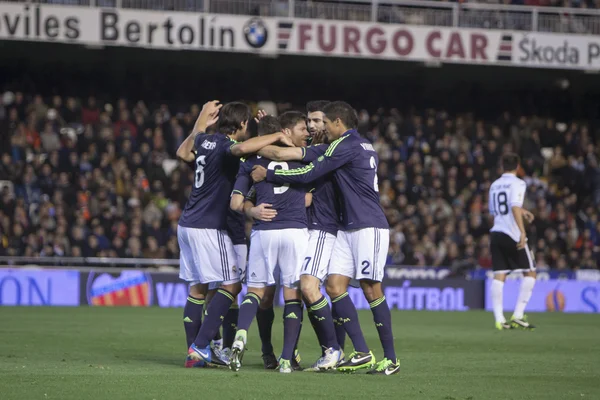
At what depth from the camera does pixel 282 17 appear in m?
25.2

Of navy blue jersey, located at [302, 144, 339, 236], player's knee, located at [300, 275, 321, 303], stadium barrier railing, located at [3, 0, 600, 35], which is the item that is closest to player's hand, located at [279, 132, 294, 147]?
navy blue jersey, located at [302, 144, 339, 236]

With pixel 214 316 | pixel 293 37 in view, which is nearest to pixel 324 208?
pixel 214 316

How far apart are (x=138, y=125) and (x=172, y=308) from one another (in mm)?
6899

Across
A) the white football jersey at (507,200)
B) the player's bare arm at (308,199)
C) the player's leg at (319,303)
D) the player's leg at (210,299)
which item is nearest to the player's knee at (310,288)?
the player's leg at (319,303)

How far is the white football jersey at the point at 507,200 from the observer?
14609mm

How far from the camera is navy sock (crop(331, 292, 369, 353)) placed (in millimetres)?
8859

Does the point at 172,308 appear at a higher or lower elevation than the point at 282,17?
lower

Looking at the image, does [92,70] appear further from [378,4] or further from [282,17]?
[378,4]

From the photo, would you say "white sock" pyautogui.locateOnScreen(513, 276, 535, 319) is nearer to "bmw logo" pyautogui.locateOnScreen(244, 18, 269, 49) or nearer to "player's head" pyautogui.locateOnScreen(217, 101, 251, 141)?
"player's head" pyautogui.locateOnScreen(217, 101, 251, 141)

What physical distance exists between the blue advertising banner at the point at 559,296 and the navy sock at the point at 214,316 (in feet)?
45.4

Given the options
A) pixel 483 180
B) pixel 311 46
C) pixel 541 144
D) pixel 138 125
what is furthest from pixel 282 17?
pixel 541 144

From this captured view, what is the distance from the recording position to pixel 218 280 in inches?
356

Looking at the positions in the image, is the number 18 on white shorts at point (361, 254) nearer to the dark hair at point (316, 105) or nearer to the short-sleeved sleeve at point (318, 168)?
the short-sleeved sleeve at point (318, 168)

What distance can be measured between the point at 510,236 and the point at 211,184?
702 cm
